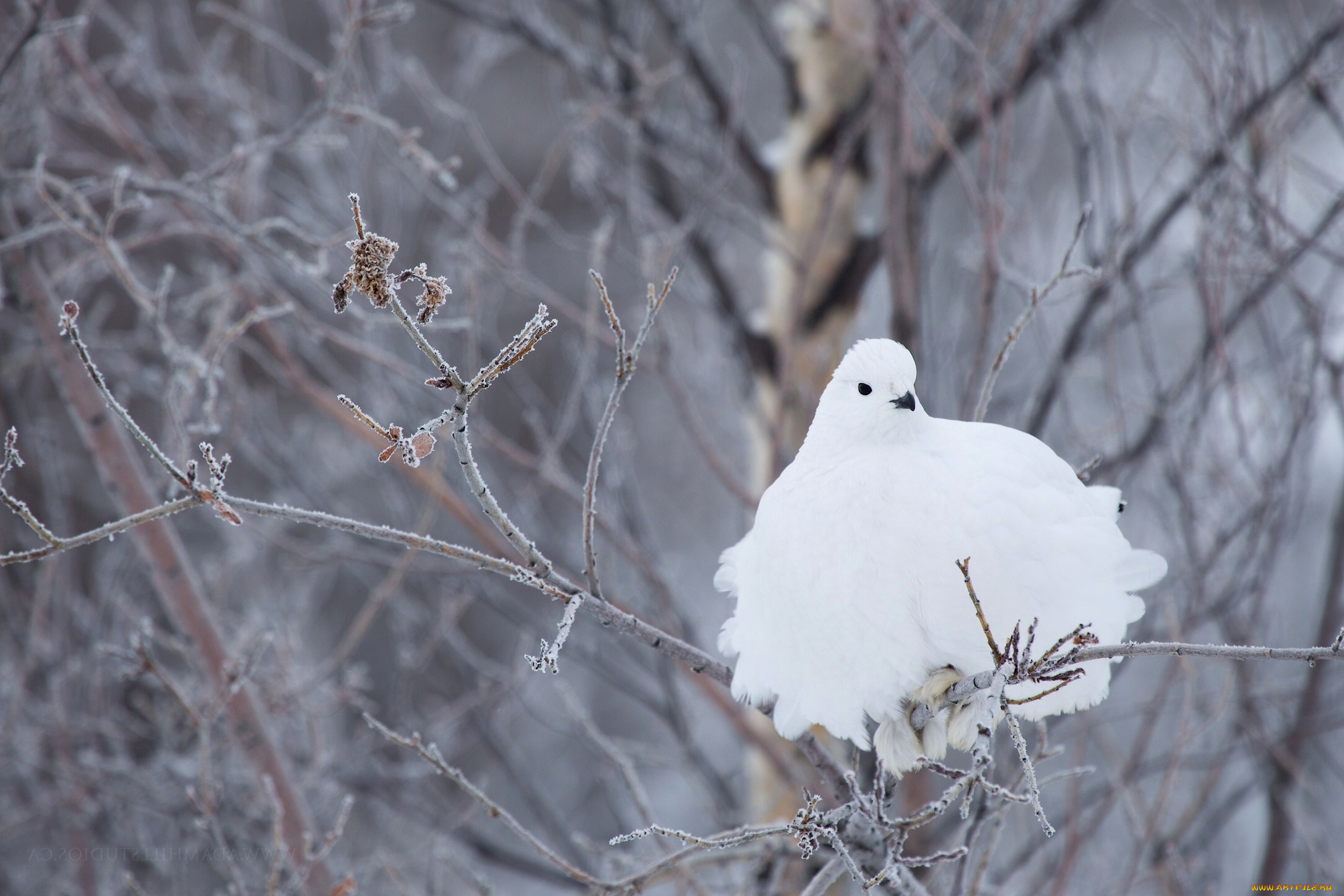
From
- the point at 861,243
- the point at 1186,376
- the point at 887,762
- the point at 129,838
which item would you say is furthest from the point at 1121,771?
the point at 129,838

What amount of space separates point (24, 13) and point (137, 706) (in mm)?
2163

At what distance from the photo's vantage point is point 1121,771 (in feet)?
9.03

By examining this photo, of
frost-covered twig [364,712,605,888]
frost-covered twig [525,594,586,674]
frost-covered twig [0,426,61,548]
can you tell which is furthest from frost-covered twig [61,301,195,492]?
frost-covered twig [364,712,605,888]

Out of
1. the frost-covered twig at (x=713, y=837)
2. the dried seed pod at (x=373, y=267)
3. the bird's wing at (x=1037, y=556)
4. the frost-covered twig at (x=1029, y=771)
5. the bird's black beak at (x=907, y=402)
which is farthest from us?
the bird's black beak at (x=907, y=402)

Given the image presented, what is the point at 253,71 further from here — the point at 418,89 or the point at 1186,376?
the point at 1186,376

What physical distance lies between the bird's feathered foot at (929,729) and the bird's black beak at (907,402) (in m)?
0.46

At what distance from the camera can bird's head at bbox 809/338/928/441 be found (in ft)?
5.70

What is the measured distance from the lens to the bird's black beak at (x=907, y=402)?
1728mm

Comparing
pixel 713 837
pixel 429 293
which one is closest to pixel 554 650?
pixel 429 293

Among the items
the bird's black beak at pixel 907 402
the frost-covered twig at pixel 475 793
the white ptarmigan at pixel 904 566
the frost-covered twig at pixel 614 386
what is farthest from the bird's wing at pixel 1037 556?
the frost-covered twig at pixel 475 793

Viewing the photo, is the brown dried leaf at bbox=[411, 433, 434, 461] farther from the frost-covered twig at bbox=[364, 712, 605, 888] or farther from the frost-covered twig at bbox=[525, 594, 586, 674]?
the frost-covered twig at bbox=[364, 712, 605, 888]

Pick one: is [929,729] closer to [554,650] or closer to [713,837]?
[713,837]

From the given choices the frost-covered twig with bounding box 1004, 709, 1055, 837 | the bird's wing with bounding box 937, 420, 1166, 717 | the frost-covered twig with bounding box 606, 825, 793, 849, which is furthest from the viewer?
the bird's wing with bounding box 937, 420, 1166, 717

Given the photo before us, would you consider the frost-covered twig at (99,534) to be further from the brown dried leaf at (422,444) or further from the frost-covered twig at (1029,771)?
the frost-covered twig at (1029,771)
